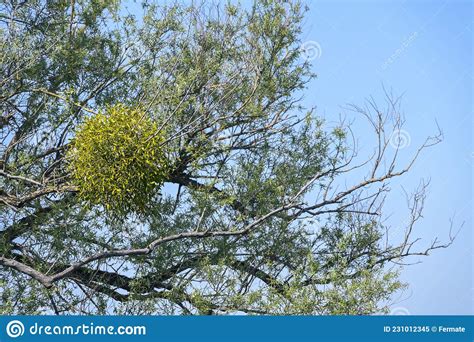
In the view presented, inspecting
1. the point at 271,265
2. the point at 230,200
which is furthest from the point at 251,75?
the point at 271,265

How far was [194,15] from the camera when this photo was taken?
7.53 meters

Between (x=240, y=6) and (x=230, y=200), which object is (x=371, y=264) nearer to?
(x=230, y=200)

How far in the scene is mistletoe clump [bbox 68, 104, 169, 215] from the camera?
540cm

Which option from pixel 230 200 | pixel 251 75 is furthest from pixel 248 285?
pixel 251 75

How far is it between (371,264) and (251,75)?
6.82ft

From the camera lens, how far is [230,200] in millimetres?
6844

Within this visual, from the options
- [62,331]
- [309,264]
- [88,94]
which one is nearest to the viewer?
[62,331]

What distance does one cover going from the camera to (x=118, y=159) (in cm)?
542

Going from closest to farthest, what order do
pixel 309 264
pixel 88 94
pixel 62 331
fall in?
pixel 62 331 → pixel 309 264 → pixel 88 94

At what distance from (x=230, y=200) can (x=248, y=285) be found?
772 mm

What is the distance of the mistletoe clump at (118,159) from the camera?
540 cm

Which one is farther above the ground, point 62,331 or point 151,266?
point 151,266

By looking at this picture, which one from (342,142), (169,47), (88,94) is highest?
(169,47)

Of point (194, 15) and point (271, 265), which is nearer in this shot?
point (271, 265)
